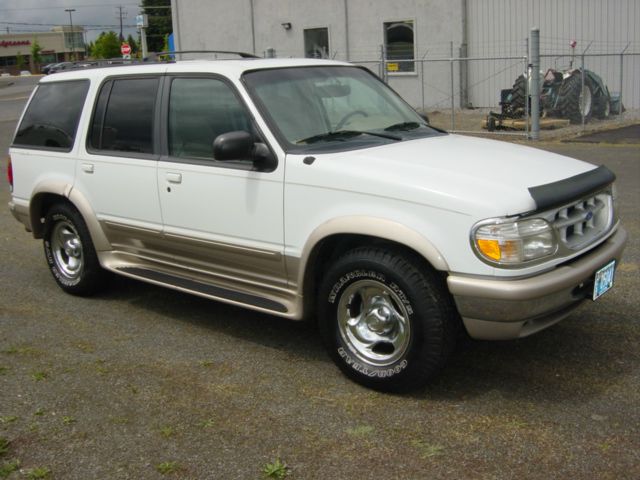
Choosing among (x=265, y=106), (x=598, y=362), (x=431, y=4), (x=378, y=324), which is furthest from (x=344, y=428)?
(x=431, y=4)

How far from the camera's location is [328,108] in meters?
5.02

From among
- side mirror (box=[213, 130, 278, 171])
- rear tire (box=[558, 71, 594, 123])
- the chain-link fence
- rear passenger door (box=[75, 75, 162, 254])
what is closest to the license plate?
side mirror (box=[213, 130, 278, 171])

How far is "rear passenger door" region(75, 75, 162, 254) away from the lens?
17.6 ft

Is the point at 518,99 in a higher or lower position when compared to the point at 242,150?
higher

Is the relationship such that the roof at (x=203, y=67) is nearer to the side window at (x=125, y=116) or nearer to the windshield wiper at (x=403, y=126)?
the side window at (x=125, y=116)

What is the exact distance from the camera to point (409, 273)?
4008 mm

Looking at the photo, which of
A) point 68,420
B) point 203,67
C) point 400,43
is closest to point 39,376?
point 68,420

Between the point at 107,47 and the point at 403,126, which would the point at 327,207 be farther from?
the point at 107,47

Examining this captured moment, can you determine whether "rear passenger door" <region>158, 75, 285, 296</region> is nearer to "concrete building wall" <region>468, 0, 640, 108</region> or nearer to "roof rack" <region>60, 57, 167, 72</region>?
"roof rack" <region>60, 57, 167, 72</region>

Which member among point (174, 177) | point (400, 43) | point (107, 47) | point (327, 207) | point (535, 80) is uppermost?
point (107, 47)

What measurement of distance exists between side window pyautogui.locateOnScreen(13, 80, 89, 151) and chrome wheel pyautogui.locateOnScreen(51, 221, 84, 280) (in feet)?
2.21

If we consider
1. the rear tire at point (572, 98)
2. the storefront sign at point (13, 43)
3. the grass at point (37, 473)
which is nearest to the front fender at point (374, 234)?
the grass at point (37, 473)

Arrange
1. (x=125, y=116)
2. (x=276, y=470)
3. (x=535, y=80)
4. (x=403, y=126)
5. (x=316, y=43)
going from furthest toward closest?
(x=316, y=43) < (x=535, y=80) < (x=125, y=116) < (x=403, y=126) < (x=276, y=470)

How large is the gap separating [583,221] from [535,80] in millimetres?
12090
